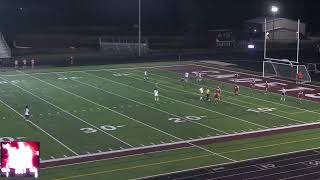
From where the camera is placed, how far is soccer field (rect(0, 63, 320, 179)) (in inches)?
794

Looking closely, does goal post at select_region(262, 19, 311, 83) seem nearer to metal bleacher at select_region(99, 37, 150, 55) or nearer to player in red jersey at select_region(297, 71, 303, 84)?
player in red jersey at select_region(297, 71, 303, 84)

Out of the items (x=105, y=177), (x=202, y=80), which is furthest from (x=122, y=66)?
(x=105, y=177)

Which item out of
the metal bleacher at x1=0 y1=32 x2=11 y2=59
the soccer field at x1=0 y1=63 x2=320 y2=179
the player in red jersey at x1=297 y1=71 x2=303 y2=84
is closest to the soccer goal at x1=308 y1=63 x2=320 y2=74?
the player in red jersey at x1=297 y1=71 x2=303 y2=84

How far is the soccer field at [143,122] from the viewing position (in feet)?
66.1

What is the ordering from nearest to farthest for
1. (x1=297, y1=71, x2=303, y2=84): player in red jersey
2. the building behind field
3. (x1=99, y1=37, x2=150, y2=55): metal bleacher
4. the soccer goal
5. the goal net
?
1. (x1=297, y1=71, x2=303, y2=84): player in red jersey
2. the goal net
3. the soccer goal
4. (x1=99, y1=37, x2=150, y2=55): metal bleacher
5. the building behind field

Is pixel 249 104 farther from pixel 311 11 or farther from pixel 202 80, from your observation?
pixel 311 11

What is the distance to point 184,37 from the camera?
86375 mm

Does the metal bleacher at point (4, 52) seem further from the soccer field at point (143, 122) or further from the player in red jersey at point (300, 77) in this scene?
the player in red jersey at point (300, 77)

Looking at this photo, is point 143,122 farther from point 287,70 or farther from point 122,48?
point 122,48

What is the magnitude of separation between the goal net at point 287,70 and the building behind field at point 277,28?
109 feet

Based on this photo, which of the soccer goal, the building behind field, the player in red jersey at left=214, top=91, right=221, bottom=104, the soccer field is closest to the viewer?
the soccer field

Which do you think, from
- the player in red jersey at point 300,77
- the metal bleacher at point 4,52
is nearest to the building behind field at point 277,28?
the player in red jersey at point 300,77

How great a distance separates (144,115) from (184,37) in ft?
195

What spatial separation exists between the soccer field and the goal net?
5.81 m
